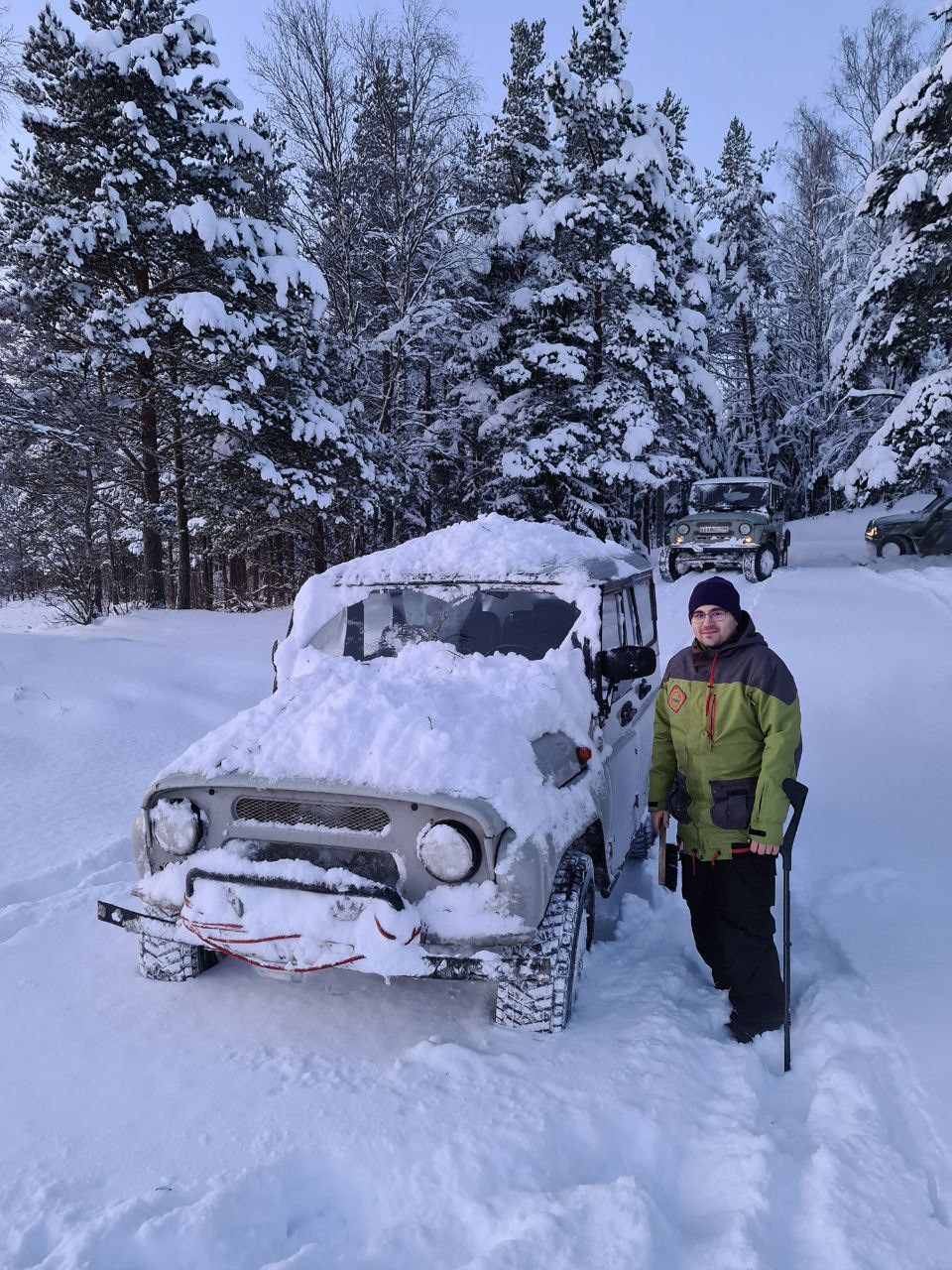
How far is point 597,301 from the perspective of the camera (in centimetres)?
1969

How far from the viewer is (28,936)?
4055 mm

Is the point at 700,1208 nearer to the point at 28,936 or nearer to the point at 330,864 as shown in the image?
the point at 330,864

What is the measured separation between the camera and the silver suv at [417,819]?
289 centimetres

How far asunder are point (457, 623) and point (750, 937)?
2.02 meters

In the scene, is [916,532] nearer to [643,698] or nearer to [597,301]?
[597,301]

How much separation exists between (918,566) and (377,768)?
64.0 feet

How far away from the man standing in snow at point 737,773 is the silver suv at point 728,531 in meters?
15.4

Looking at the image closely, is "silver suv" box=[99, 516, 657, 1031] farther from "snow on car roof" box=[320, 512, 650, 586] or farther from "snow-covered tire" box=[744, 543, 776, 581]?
"snow-covered tire" box=[744, 543, 776, 581]

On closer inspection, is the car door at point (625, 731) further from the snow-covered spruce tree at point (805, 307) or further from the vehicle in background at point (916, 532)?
the snow-covered spruce tree at point (805, 307)

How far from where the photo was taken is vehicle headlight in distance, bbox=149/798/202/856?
125 inches

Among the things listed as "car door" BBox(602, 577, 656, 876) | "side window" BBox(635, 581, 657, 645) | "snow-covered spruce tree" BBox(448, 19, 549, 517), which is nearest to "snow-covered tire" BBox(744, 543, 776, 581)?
"snow-covered spruce tree" BBox(448, 19, 549, 517)

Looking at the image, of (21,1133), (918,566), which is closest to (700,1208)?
(21,1133)

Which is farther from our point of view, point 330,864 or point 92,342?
point 92,342

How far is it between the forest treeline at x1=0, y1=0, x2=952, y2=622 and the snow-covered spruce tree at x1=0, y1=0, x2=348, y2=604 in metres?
0.06
